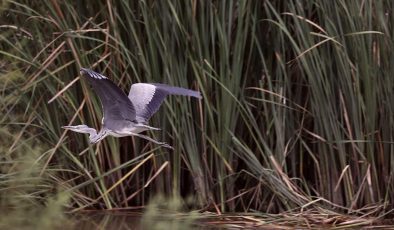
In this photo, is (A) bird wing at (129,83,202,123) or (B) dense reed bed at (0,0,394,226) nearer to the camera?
(A) bird wing at (129,83,202,123)

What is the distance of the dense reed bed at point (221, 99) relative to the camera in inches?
190

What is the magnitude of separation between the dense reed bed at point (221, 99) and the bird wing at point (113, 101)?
3.18 feet

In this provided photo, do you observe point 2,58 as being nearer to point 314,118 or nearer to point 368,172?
point 314,118

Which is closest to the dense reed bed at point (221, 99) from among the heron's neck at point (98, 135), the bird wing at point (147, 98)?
the bird wing at point (147, 98)

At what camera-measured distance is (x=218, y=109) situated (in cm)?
493

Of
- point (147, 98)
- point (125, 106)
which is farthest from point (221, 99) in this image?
point (125, 106)

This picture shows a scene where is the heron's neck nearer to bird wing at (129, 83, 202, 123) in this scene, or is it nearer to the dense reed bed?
bird wing at (129, 83, 202, 123)

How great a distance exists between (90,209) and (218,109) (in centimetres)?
85

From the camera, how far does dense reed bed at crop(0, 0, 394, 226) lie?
15.9 feet

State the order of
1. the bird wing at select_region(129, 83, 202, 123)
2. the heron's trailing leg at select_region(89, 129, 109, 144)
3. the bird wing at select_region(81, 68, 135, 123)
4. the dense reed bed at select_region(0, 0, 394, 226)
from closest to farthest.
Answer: the bird wing at select_region(81, 68, 135, 123) < the heron's trailing leg at select_region(89, 129, 109, 144) < the bird wing at select_region(129, 83, 202, 123) < the dense reed bed at select_region(0, 0, 394, 226)

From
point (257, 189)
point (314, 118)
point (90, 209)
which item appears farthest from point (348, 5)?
point (90, 209)

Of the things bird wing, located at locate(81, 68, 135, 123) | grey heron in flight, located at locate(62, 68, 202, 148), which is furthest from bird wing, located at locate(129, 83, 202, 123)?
bird wing, located at locate(81, 68, 135, 123)

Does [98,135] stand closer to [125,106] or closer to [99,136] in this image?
[99,136]

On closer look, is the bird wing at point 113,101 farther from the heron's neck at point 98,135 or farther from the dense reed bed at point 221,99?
the dense reed bed at point 221,99
